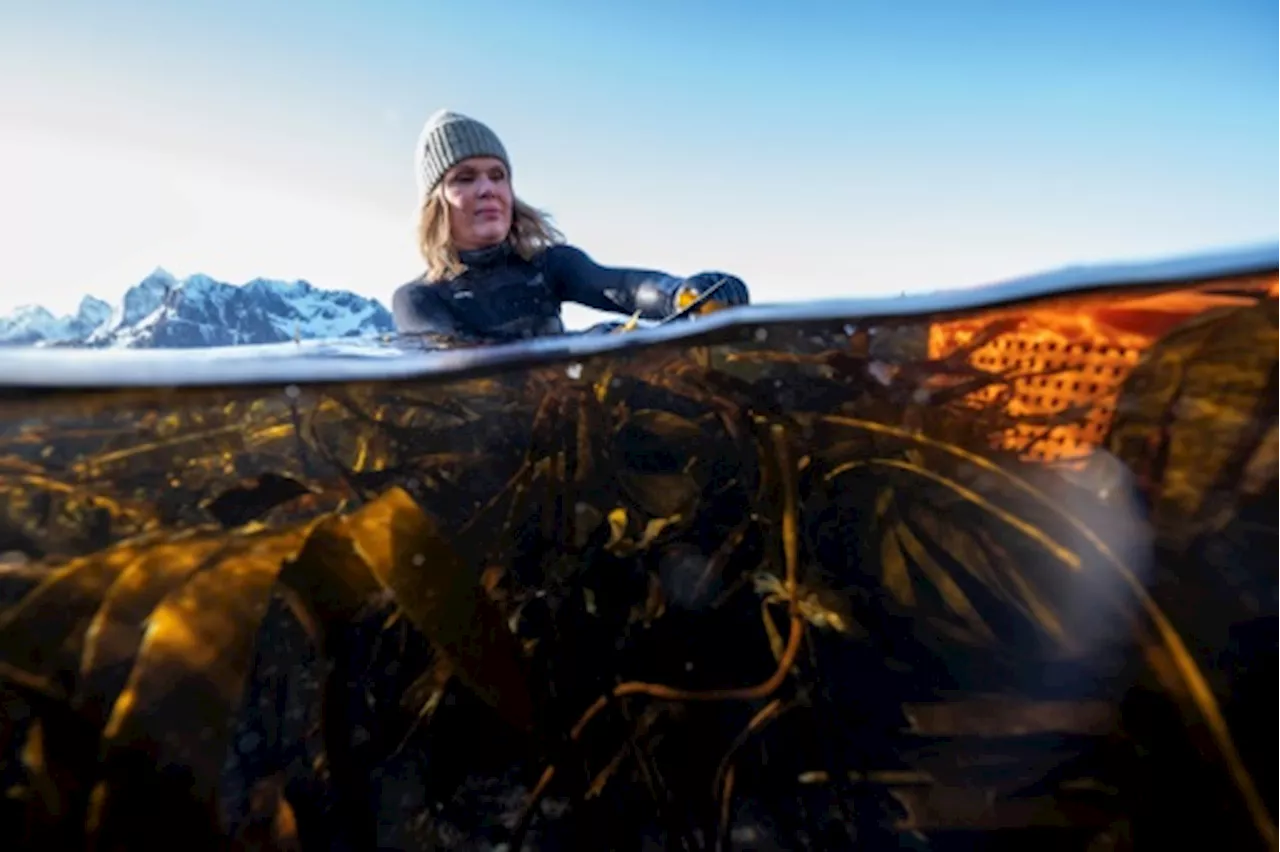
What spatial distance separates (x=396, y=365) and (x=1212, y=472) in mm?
2479

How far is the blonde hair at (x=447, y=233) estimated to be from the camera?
4.96m

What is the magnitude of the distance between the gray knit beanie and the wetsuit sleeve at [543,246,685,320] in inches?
36.6

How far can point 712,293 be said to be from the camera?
2891mm

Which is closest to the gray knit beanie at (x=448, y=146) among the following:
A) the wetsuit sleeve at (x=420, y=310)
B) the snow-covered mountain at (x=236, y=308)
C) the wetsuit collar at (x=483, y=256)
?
the wetsuit collar at (x=483, y=256)

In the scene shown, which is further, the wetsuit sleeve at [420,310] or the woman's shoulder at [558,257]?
the woman's shoulder at [558,257]

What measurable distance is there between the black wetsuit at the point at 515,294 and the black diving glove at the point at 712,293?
2.73 ft

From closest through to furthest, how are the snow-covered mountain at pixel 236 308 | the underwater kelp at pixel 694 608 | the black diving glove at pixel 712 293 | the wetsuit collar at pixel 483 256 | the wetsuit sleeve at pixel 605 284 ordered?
the underwater kelp at pixel 694 608
the black diving glove at pixel 712 293
the wetsuit sleeve at pixel 605 284
the wetsuit collar at pixel 483 256
the snow-covered mountain at pixel 236 308

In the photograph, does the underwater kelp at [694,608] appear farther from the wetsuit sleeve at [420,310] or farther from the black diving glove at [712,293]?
the wetsuit sleeve at [420,310]

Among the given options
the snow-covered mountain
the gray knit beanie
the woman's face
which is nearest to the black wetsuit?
the woman's face

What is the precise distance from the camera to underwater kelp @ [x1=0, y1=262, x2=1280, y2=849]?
1.37 metres

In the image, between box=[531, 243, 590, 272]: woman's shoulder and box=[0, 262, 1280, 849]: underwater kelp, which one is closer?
box=[0, 262, 1280, 849]: underwater kelp

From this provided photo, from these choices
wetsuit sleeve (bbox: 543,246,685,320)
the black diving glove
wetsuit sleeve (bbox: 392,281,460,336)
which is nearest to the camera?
the black diving glove

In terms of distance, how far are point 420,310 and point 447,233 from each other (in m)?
0.85

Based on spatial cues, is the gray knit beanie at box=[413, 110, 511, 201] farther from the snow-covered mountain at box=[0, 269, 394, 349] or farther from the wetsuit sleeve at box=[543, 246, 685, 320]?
the snow-covered mountain at box=[0, 269, 394, 349]
